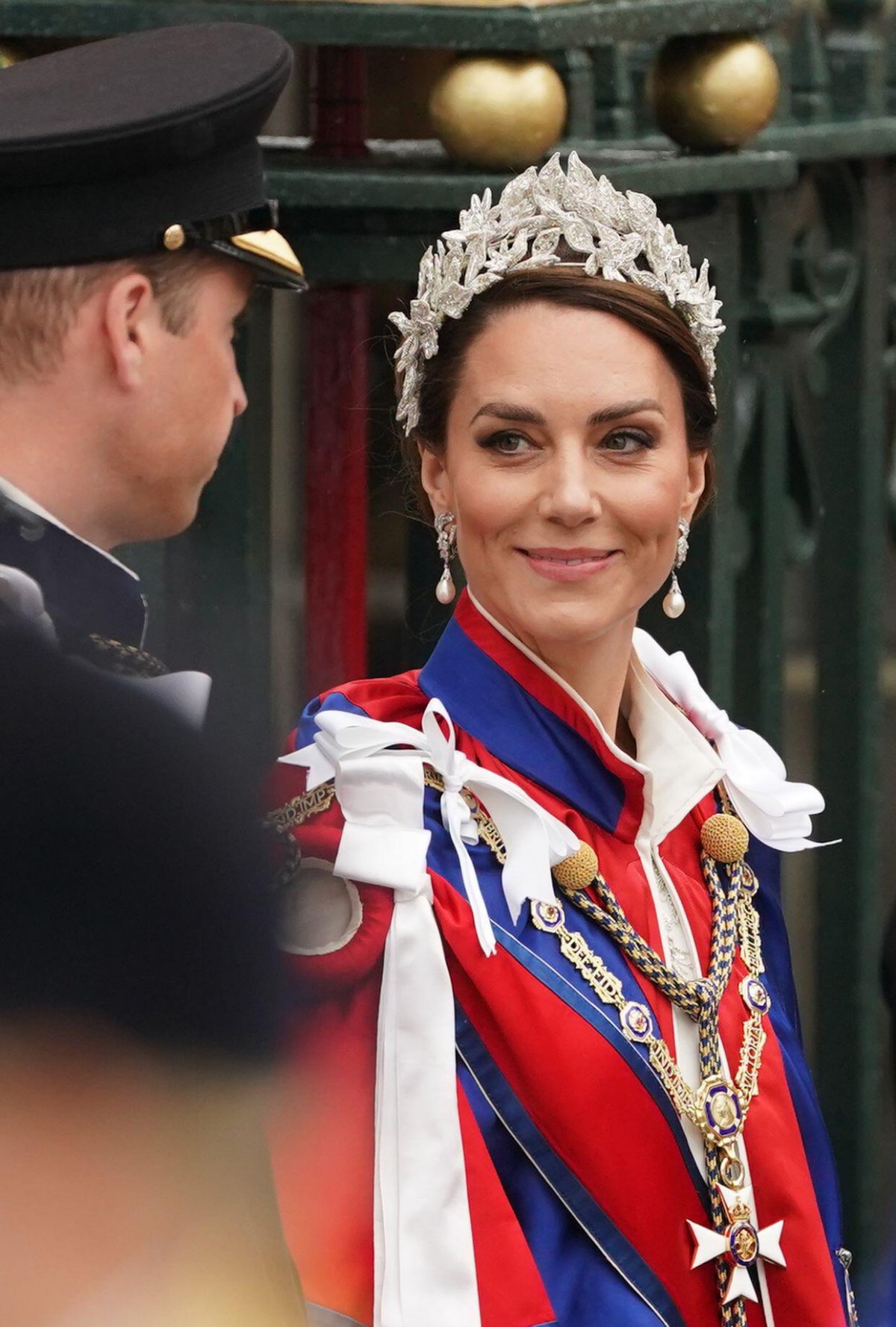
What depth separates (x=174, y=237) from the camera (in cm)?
217

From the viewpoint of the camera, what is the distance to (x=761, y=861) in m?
2.50

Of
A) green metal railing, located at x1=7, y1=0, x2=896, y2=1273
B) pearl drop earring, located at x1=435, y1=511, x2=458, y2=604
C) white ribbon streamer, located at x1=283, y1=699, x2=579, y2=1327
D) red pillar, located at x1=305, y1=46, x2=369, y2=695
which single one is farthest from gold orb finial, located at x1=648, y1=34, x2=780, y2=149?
white ribbon streamer, located at x1=283, y1=699, x2=579, y2=1327

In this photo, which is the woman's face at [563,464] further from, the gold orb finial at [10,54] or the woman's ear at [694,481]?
the gold orb finial at [10,54]

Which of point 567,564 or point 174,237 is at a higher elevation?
point 174,237

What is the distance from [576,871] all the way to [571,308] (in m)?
0.57

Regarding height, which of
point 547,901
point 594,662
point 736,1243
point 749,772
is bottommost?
point 736,1243

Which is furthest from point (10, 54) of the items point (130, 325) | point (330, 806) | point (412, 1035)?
point (412, 1035)

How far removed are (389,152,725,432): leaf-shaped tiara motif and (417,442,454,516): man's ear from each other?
0.15 ft

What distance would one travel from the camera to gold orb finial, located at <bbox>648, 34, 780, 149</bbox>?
3229 mm

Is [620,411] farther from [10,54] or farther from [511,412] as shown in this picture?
[10,54]

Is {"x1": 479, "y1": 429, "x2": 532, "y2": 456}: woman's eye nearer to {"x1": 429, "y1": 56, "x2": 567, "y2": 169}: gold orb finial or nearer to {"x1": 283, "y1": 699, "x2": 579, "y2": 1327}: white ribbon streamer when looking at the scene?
{"x1": 283, "y1": 699, "x2": 579, "y2": 1327}: white ribbon streamer

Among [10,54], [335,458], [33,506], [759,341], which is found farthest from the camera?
[759,341]

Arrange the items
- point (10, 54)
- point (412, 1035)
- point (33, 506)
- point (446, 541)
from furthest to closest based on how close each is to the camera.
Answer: point (10, 54) → point (446, 541) → point (412, 1035) → point (33, 506)

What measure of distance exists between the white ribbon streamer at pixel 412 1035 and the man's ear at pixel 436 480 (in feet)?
0.98
